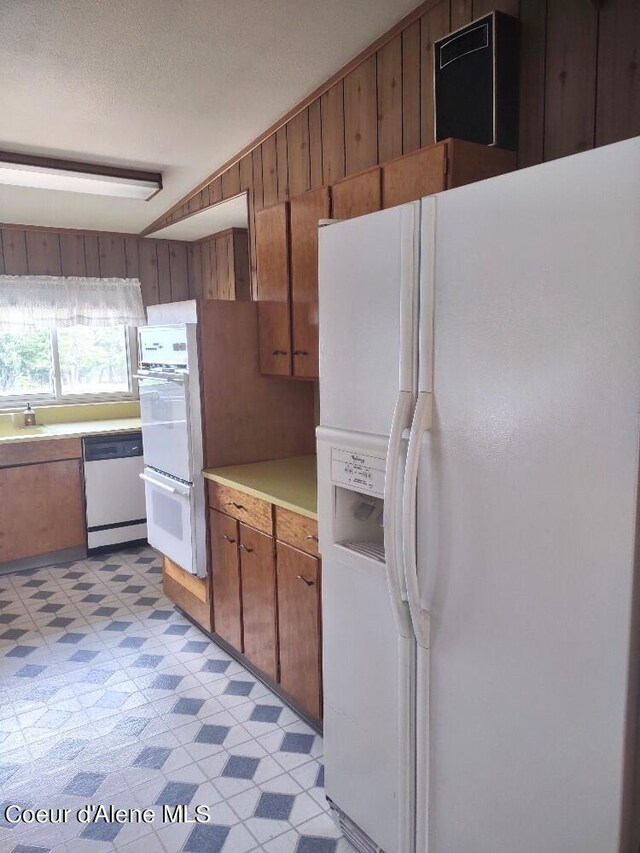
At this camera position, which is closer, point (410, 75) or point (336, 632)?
point (336, 632)

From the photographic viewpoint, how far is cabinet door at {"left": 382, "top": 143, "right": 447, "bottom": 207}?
193 cm

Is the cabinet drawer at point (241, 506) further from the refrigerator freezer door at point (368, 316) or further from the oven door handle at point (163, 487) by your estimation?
the refrigerator freezer door at point (368, 316)

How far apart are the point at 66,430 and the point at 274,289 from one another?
2257mm

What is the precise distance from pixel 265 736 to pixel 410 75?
101 inches

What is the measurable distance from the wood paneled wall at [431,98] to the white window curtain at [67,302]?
5.83ft

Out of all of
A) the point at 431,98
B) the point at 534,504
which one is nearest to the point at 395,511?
the point at 534,504

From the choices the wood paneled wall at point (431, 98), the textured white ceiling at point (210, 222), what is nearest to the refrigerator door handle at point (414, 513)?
the wood paneled wall at point (431, 98)

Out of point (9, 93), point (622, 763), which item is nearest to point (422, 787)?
point (622, 763)

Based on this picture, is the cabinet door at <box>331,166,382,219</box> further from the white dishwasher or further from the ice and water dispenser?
the white dishwasher

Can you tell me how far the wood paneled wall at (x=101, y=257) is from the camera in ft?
14.6

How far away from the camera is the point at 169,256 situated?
5066mm

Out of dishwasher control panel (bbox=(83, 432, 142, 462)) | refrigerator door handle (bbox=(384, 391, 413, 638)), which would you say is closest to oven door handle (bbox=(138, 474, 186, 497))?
dishwasher control panel (bbox=(83, 432, 142, 462))

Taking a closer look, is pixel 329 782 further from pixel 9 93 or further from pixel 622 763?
pixel 9 93

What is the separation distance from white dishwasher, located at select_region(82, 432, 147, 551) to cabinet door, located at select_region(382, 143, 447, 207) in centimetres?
289
